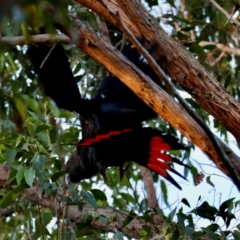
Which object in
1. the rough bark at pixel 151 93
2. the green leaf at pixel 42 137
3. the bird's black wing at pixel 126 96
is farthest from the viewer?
the bird's black wing at pixel 126 96

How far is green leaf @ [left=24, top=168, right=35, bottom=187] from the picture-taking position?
167 cm

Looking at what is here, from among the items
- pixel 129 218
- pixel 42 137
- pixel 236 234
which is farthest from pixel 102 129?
pixel 236 234

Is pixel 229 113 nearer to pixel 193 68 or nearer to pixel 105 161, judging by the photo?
pixel 193 68

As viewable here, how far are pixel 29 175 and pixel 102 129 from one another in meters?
0.23

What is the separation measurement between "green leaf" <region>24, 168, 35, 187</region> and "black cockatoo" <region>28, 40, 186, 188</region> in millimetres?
146

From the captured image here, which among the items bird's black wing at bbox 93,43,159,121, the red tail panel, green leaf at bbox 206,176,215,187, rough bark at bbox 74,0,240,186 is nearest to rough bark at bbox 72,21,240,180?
rough bark at bbox 74,0,240,186

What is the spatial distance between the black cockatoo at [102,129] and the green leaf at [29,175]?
146 mm

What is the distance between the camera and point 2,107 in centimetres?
84

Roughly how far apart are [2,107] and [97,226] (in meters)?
1.19

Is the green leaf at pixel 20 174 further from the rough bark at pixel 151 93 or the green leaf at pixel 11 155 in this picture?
the rough bark at pixel 151 93

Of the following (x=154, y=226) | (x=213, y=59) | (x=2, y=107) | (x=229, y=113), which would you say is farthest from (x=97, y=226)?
(x=213, y=59)

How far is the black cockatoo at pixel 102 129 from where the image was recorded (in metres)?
1.69

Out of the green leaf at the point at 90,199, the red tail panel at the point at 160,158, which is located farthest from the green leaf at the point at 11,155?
the red tail panel at the point at 160,158

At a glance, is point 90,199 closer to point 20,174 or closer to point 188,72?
point 20,174
